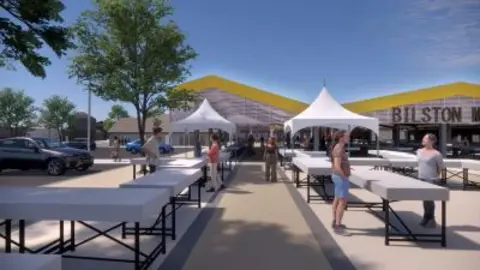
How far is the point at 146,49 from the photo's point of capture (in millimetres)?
20969

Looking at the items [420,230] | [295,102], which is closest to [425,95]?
[295,102]

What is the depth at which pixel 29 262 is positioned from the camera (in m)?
2.84

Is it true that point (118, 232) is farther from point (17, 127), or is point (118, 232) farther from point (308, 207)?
point (17, 127)

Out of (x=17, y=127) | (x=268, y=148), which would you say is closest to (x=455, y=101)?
(x=268, y=148)

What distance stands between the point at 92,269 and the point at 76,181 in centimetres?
1089

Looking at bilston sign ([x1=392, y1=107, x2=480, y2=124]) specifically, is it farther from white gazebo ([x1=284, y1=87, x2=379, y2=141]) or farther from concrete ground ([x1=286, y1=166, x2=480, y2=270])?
concrete ground ([x1=286, y1=166, x2=480, y2=270])

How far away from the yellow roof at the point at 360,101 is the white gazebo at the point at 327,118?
1400cm

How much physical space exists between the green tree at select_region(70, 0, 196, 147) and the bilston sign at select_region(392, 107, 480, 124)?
1690 centimetres

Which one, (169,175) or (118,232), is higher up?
(169,175)

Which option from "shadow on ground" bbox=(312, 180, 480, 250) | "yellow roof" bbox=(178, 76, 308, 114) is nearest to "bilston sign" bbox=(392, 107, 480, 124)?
"yellow roof" bbox=(178, 76, 308, 114)

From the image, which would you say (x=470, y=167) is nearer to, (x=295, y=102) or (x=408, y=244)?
(x=408, y=244)

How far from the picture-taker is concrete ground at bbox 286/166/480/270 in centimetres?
580

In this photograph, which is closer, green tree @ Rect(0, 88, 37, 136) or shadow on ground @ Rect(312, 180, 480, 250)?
shadow on ground @ Rect(312, 180, 480, 250)

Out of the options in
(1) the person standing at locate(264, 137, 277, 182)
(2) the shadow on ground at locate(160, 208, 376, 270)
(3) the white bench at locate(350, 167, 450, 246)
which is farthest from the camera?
(1) the person standing at locate(264, 137, 277, 182)
